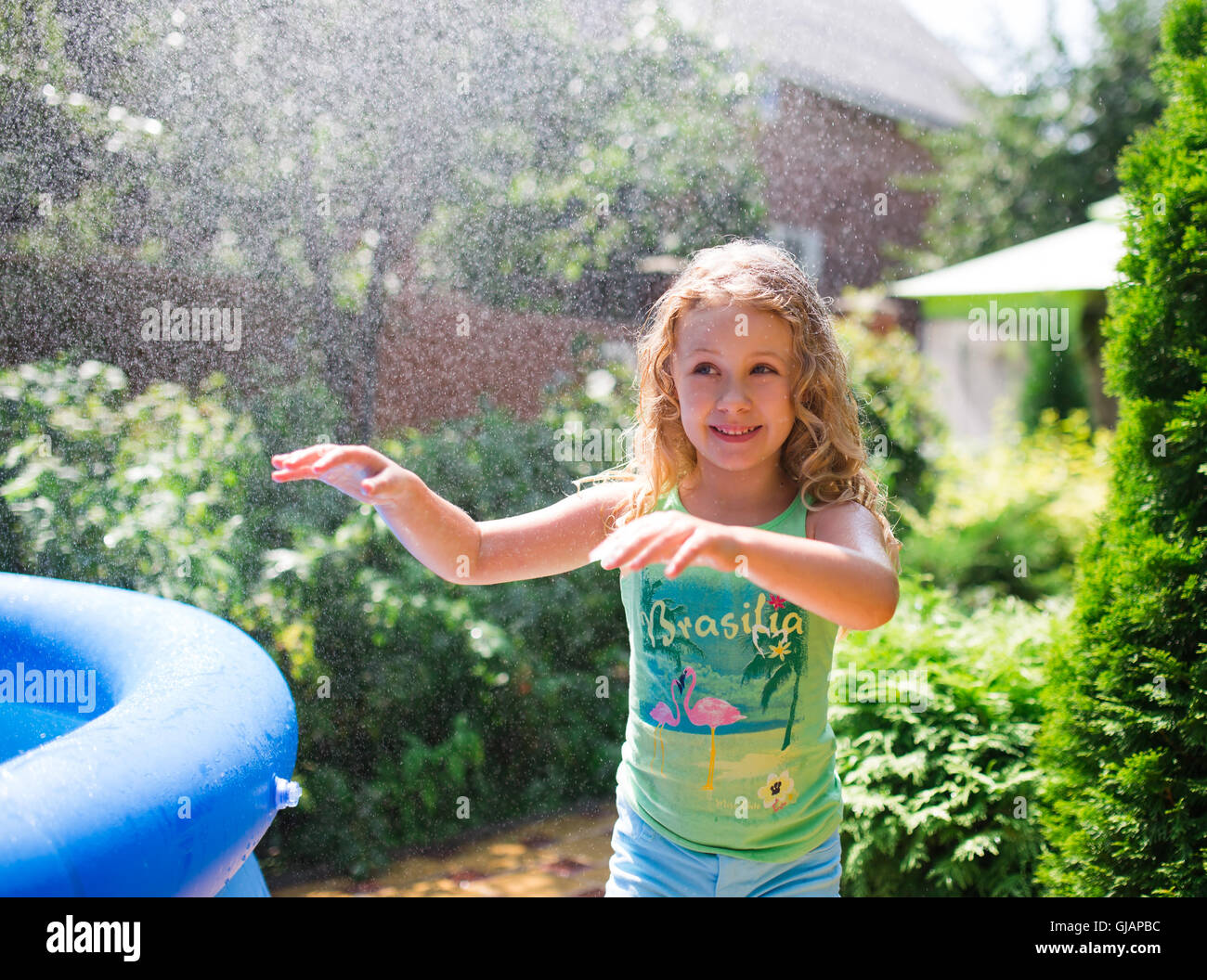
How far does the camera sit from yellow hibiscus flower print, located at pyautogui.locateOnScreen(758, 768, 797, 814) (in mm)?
1636

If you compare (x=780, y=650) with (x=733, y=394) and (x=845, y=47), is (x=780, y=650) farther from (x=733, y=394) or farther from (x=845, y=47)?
(x=845, y=47)

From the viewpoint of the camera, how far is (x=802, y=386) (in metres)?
1.79

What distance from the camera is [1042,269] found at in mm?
6836

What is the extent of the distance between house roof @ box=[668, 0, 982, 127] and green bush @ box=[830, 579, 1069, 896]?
3467mm

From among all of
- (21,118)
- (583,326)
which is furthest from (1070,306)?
(21,118)

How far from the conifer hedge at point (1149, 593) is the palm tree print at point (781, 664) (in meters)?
1.11

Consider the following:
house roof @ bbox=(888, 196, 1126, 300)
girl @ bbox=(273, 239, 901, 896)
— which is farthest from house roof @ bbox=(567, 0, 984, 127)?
girl @ bbox=(273, 239, 901, 896)

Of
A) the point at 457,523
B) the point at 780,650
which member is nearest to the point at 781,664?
the point at 780,650

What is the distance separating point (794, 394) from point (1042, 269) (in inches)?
227

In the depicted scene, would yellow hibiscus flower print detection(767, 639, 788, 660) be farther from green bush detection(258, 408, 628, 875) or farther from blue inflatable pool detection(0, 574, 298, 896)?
green bush detection(258, 408, 628, 875)

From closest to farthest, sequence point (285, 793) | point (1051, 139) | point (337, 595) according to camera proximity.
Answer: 1. point (285, 793)
2. point (337, 595)
3. point (1051, 139)

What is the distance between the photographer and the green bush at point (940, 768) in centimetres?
278

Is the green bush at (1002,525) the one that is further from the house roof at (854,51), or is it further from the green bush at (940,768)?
the house roof at (854,51)
